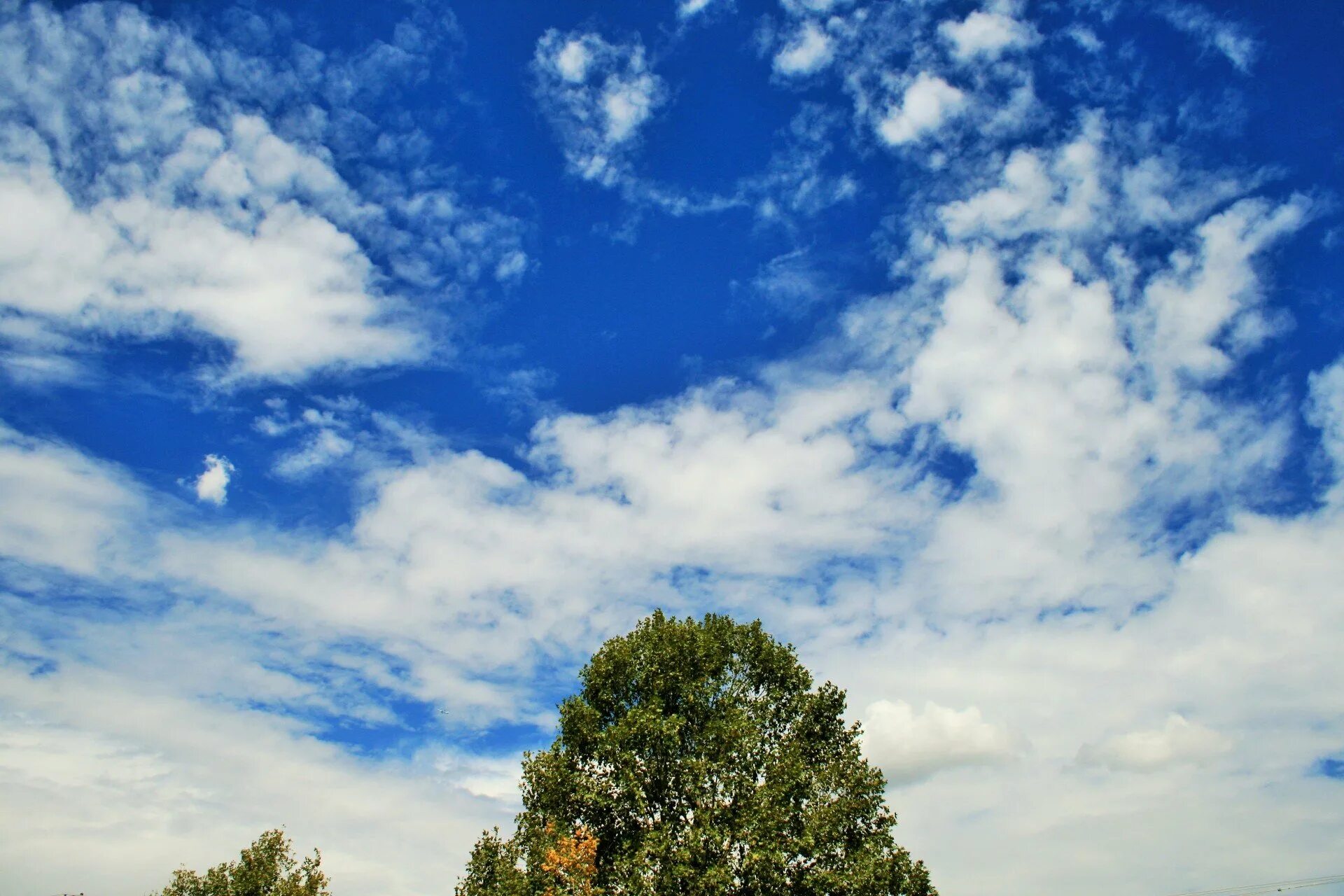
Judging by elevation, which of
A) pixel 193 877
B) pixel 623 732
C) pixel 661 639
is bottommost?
pixel 193 877

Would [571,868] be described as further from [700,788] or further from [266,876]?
[266,876]

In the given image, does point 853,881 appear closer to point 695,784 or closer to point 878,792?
point 878,792

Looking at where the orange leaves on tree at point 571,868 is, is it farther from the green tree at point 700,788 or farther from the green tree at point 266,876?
the green tree at point 266,876

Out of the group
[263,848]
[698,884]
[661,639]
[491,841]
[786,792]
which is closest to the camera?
[698,884]

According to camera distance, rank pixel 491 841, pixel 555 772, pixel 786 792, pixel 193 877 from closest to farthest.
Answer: pixel 786 792
pixel 555 772
pixel 491 841
pixel 193 877

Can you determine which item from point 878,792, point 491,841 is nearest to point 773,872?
point 878,792

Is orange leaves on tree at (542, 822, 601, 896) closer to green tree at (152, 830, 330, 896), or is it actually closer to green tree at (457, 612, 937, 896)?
green tree at (457, 612, 937, 896)

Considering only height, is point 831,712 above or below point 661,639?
below

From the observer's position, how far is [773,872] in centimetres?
3238

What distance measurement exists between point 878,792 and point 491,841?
76.7 feet

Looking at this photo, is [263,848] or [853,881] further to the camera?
[263,848]

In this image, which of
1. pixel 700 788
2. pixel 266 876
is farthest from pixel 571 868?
pixel 266 876

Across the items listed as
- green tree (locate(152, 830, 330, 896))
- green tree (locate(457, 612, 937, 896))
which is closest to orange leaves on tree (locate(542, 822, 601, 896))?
green tree (locate(457, 612, 937, 896))

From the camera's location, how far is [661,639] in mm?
39875
